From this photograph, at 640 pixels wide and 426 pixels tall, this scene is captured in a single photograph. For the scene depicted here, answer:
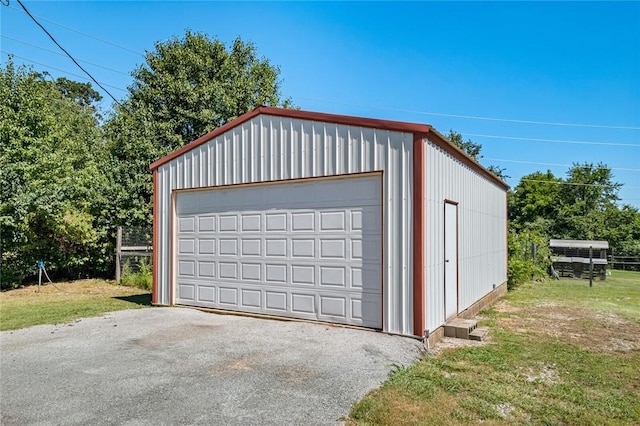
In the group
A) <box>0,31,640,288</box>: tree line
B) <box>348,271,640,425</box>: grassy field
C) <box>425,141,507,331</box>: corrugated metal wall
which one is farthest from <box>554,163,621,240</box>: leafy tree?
<box>348,271,640,425</box>: grassy field

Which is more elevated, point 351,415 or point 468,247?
point 468,247

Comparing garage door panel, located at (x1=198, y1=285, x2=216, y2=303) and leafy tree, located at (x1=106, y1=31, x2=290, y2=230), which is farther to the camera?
leafy tree, located at (x1=106, y1=31, x2=290, y2=230)

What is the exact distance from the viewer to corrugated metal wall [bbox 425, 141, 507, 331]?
5.96 metres

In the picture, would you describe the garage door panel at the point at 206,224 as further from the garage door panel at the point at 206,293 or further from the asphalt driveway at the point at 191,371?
the asphalt driveway at the point at 191,371

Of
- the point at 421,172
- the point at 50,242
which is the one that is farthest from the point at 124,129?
the point at 421,172

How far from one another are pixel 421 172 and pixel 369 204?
0.92 metres

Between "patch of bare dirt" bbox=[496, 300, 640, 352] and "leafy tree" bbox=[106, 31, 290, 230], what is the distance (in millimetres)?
11618

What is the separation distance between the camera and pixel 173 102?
53.4ft

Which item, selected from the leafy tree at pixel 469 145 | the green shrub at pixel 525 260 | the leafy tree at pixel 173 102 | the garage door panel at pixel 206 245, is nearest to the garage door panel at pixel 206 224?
the garage door panel at pixel 206 245

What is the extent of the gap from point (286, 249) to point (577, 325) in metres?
5.23

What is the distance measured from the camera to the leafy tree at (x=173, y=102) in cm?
1417

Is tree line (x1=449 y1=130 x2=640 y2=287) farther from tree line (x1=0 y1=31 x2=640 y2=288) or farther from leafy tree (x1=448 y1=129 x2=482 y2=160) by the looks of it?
tree line (x1=0 y1=31 x2=640 y2=288)

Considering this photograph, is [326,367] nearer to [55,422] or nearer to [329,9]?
[55,422]

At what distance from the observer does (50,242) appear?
12977 mm
